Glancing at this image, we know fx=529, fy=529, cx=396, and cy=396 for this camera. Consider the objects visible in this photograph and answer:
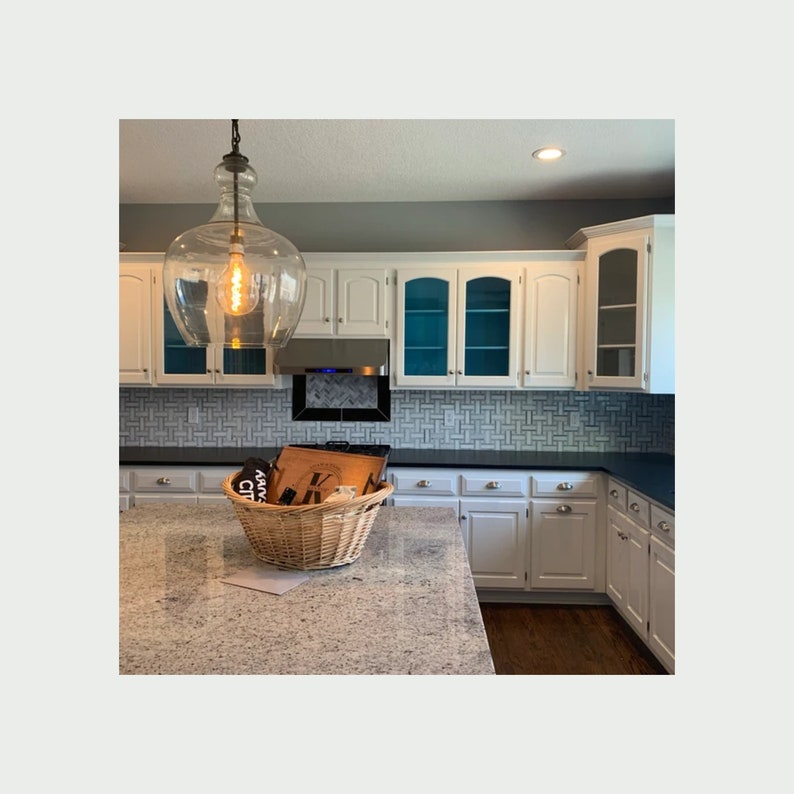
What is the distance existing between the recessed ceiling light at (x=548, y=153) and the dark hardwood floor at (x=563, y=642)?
2.56 metres

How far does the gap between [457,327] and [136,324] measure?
212cm

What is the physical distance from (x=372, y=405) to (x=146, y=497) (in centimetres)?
156

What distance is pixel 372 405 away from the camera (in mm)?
3732

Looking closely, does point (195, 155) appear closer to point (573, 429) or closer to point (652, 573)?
point (573, 429)

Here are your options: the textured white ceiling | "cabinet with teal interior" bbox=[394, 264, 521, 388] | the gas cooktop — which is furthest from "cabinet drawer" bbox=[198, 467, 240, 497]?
the textured white ceiling

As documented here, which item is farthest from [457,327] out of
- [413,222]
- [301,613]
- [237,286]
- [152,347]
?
[301,613]

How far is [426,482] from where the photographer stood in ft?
10.6

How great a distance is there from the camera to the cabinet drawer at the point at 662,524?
2275 millimetres

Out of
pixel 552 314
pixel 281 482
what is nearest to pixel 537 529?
pixel 552 314

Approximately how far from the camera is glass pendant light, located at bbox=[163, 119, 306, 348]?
129cm

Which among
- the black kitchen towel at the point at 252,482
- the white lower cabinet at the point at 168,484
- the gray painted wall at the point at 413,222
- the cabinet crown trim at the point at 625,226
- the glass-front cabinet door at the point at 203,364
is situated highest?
the gray painted wall at the point at 413,222

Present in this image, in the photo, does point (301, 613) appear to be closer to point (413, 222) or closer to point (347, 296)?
point (347, 296)

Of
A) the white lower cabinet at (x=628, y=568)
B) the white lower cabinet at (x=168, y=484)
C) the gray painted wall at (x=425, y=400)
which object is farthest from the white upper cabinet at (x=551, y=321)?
the white lower cabinet at (x=168, y=484)

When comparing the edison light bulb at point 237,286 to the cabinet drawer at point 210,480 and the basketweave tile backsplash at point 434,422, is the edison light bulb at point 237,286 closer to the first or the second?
the cabinet drawer at point 210,480
